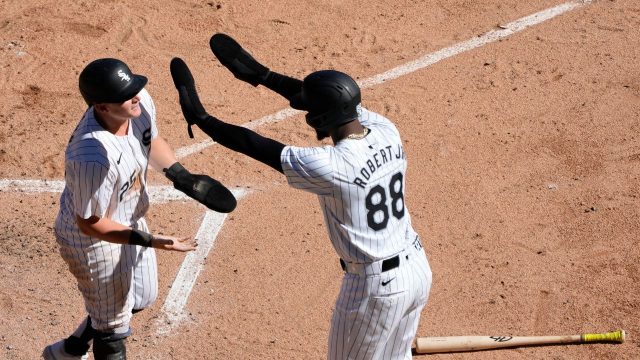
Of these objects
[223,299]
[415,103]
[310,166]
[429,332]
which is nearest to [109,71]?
[310,166]

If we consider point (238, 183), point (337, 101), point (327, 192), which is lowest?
point (238, 183)

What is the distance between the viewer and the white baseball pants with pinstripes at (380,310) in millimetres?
5473

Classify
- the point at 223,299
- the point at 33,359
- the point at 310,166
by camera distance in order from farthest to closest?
the point at 223,299 < the point at 33,359 < the point at 310,166

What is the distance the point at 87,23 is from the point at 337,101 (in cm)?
573

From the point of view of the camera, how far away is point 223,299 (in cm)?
718

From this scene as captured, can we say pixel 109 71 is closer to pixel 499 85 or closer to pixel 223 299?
pixel 223 299

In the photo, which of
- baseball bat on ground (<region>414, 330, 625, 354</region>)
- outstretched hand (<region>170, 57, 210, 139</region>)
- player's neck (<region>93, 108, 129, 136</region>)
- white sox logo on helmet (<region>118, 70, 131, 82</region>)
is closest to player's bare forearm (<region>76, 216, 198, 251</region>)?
player's neck (<region>93, 108, 129, 136</region>)

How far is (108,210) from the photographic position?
225 inches

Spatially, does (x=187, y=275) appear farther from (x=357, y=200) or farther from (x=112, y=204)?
(x=357, y=200)

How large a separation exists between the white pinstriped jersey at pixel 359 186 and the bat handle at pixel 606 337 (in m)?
1.94

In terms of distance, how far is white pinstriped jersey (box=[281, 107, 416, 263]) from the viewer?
5.23 meters

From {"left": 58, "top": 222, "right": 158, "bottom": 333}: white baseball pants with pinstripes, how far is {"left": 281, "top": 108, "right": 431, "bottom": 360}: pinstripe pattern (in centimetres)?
127

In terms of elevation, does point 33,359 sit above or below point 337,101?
below

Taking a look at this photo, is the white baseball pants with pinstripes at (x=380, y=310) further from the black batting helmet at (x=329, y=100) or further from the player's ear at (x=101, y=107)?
the player's ear at (x=101, y=107)
